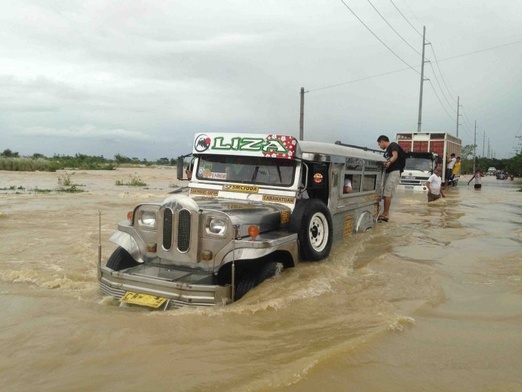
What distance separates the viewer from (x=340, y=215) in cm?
729

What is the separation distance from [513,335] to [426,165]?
1856 centimetres

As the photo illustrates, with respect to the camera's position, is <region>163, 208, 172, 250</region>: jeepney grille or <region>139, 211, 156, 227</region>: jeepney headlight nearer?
<region>163, 208, 172, 250</region>: jeepney grille

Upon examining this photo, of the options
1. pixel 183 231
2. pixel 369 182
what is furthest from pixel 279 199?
pixel 369 182

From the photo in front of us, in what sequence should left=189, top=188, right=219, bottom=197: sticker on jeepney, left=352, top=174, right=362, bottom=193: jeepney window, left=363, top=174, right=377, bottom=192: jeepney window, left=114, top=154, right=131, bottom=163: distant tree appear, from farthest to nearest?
left=114, top=154, right=131, bottom=163: distant tree
left=363, top=174, right=377, bottom=192: jeepney window
left=352, top=174, right=362, bottom=193: jeepney window
left=189, top=188, right=219, bottom=197: sticker on jeepney

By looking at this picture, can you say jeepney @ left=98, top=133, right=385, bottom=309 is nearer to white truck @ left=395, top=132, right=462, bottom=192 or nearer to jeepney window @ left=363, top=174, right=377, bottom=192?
jeepney window @ left=363, top=174, right=377, bottom=192

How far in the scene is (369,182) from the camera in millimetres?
8852

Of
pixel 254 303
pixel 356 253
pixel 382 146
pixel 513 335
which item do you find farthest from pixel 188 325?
pixel 382 146

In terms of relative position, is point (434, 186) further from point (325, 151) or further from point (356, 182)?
point (325, 151)

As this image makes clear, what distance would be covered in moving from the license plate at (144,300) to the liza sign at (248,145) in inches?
97.8

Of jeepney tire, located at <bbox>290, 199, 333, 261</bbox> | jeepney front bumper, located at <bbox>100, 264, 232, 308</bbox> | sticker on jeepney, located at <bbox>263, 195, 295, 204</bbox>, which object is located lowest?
jeepney front bumper, located at <bbox>100, 264, 232, 308</bbox>

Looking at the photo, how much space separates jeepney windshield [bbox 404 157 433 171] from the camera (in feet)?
70.6

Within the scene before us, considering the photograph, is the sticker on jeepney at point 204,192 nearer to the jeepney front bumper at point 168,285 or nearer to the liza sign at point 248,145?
the liza sign at point 248,145

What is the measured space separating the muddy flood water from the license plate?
→ 9cm

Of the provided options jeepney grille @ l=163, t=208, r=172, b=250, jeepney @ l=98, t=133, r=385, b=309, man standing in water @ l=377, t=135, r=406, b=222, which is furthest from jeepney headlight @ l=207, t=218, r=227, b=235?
man standing in water @ l=377, t=135, r=406, b=222
